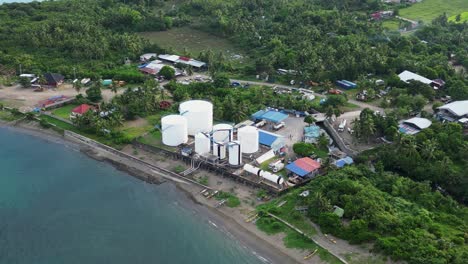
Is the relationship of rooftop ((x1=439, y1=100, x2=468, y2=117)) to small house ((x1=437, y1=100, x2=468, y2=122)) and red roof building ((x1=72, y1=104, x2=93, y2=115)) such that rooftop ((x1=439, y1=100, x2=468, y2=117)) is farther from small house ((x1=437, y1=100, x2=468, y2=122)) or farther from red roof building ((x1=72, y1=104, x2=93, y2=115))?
red roof building ((x1=72, y1=104, x2=93, y2=115))

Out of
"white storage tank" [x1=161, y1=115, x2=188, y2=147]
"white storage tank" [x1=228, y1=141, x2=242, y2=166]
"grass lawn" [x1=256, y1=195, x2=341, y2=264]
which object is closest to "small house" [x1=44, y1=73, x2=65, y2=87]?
"white storage tank" [x1=161, y1=115, x2=188, y2=147]

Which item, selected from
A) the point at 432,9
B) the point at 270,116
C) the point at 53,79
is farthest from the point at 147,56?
the point at 432,9

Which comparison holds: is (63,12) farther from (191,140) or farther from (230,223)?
(230,223)

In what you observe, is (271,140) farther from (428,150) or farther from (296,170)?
(428,150)

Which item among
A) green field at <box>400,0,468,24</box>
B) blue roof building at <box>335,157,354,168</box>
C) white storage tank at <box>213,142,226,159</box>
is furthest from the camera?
green field at <box>400,0,468,24</box>

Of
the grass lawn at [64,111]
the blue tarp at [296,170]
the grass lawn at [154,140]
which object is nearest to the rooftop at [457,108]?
the blue tarp at [296,170]

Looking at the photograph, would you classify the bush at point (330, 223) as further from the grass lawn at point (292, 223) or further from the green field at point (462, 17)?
the green field at point (462, 17)
